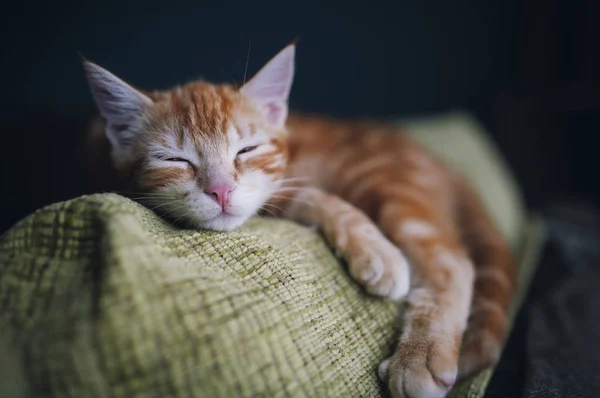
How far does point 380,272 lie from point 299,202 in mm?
329

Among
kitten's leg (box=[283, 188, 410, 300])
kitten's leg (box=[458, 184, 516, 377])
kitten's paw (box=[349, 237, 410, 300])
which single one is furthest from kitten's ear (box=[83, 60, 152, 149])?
kitten's leg (box=[458, 184, 516, 377])

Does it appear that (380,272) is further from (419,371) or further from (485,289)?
(485,289)

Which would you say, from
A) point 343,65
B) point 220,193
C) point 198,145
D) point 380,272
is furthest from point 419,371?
point 343,65

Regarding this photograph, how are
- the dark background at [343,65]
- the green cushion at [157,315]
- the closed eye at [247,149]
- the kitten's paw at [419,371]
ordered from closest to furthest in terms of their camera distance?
the green cushion at [157,315] < the kitten's paw at [419,371] < the closed eye at [247,149] < the dark background at [343,65]

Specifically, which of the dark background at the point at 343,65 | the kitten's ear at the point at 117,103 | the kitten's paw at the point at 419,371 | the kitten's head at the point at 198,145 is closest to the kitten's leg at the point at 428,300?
the kitten's paw at the point at 419,371

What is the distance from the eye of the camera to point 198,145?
99 cm

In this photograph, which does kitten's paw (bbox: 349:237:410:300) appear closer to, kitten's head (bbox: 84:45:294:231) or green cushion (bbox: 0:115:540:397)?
green cushion (bbox: 0:115:540:397)

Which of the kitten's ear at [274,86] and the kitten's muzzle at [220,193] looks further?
the kitten's ear at [274,86]

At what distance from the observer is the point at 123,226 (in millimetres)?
665

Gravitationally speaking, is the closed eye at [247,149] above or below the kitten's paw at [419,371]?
above

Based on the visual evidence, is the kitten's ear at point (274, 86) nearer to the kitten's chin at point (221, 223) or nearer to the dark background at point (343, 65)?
the kitten's chin at point (221, 223)

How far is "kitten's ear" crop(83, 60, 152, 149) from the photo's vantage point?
3.22 feet

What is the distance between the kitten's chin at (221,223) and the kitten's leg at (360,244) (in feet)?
0.82

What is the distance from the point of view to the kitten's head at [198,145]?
0.95m
